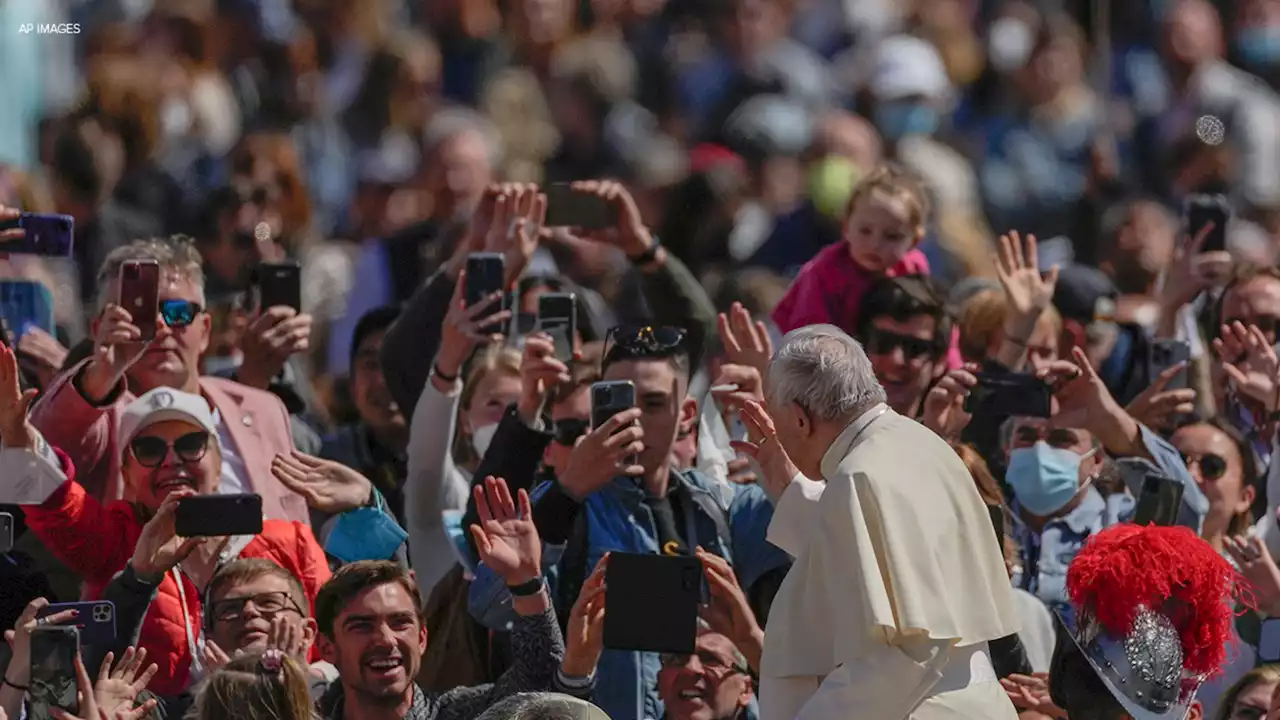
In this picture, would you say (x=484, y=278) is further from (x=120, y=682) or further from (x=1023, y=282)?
(x=120, y=682)

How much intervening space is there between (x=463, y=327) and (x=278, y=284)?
79cm

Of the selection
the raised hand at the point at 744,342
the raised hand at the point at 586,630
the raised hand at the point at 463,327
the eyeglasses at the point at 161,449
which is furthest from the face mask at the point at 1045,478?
the eyeglasses at the point at 161,449

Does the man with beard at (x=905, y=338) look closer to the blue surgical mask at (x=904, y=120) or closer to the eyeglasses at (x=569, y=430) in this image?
the eyeglasses at (x=569, y=430)

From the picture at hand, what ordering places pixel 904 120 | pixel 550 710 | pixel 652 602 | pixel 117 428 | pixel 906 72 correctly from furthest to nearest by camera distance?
pixel 906 72 < pixel 904 120 < pixel 117 428 < pixel 652 602 < pixel 550 710

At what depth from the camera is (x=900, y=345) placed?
8.80 m

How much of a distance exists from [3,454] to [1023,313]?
11.2ft

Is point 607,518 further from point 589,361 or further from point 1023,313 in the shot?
point 1023,313

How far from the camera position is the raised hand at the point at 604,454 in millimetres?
7688

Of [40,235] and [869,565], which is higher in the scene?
[40,235]

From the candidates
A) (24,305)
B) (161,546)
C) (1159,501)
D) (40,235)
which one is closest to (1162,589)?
(1159,501)

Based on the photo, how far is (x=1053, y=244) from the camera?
42.5 feet

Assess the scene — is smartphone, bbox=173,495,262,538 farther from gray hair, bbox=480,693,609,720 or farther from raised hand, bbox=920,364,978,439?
raised hand, bbox=920,364,978,439

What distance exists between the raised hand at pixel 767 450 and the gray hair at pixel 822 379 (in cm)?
Answer: 47

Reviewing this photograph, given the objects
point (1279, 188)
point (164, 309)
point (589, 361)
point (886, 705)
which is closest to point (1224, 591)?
point (886, 705)
